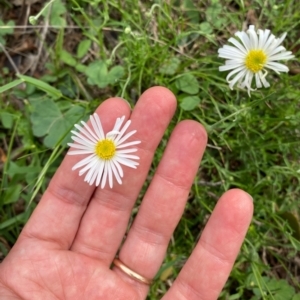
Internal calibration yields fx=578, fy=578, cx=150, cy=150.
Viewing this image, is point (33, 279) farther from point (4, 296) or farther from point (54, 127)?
point (54, 127)

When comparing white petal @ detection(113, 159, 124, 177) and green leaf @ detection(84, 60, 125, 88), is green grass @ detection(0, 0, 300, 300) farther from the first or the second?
white petal @ detection(113, 159, 124, 177)

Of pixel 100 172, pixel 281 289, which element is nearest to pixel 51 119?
pixel 100 172

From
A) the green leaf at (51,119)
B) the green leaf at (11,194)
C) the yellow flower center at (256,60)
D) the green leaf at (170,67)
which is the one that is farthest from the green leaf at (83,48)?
the yellow flower center at (256,60)

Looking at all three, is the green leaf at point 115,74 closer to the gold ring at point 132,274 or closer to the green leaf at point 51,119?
the green leaf at point 51,119

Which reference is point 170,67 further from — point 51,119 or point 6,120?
point 6,120

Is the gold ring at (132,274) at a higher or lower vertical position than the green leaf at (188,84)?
lower

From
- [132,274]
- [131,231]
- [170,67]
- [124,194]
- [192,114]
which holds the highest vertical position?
[170,67]
